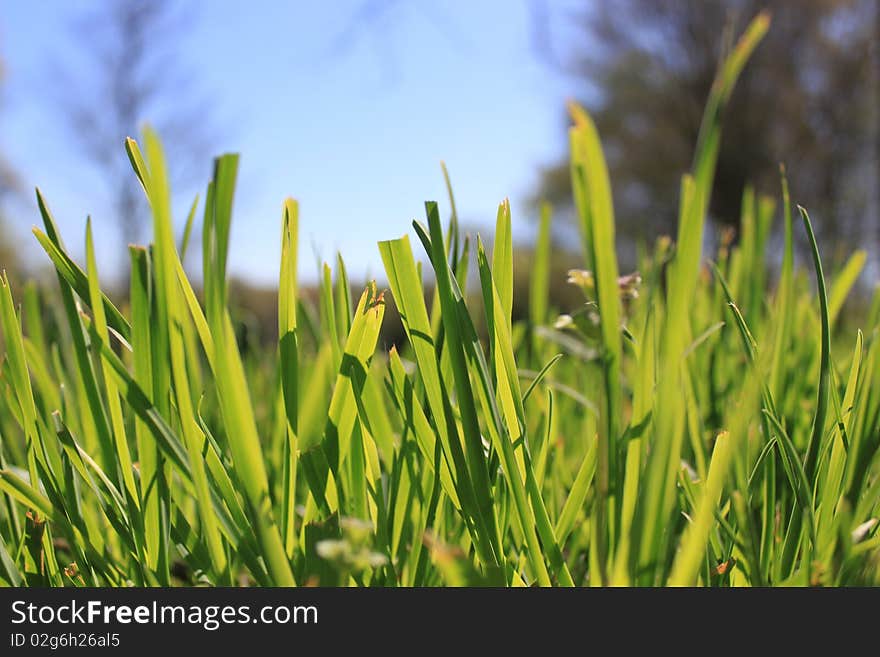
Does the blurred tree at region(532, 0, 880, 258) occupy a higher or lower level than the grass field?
higher

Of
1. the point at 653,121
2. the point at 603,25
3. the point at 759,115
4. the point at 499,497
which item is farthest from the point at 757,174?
the point at 499,497

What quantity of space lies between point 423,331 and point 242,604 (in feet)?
0.29

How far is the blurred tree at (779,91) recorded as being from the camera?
7734 millimetres

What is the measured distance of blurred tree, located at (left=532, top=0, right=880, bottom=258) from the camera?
305 inches

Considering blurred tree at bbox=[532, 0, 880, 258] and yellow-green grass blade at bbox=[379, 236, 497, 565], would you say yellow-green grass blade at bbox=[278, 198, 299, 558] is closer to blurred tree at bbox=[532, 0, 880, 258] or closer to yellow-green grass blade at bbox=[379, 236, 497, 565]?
yellow-green grass blade at bbox=[379, 236, 497, 565]

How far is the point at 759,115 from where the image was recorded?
26.0 feet

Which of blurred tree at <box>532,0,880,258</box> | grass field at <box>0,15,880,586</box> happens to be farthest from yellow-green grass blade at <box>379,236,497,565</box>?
blurred tree at <box>532,0,880,258</box>

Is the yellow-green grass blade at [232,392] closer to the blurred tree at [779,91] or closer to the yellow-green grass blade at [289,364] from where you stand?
the yellow-green grass blade at [289,364]

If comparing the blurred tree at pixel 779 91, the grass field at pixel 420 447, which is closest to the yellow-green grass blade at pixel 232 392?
the grass field at pixel 420 447

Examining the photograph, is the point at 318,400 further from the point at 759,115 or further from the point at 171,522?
the point at 759,115

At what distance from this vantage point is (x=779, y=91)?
309 inches

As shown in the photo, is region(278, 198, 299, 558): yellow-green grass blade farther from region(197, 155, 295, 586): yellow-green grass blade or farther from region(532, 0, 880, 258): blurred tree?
region(532, 0, 880, 258): blurred tree

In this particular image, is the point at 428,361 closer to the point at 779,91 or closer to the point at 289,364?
the point at 289,364

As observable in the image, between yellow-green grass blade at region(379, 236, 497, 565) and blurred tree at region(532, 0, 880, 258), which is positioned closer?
yellow-green grass blade at region(379, 236, 497, 565)
